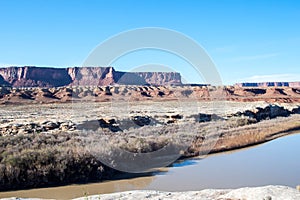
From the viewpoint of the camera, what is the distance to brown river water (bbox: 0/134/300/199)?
1039 cm

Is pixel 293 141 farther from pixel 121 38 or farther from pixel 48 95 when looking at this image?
pixel 48 95

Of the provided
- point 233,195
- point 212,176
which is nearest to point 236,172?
point 212,176

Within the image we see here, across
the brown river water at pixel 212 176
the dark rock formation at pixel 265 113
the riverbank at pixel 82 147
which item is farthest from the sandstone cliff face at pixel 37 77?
the brown river water at pixel 212 176

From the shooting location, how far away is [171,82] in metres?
104

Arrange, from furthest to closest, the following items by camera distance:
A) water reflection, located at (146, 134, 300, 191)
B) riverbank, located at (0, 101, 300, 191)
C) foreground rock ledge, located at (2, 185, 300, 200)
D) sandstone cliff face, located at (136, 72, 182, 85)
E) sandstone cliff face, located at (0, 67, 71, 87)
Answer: sandstone cliff face, located at (0, 67, 71, 87), sandstone cliff face, located at (136, 72, 182, 85), water reflection, located at (146, 134, 300, 191), riverbank, located at (0, 101, 300, 191), foreground rock ledge, located at (2, 185, 300, 200)

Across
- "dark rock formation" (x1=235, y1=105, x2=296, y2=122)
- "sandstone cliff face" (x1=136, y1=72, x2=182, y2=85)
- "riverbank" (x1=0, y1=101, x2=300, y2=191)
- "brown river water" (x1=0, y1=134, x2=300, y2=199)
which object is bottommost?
"brown river water" (x1=0, y1=134, x2=300, y2=199)

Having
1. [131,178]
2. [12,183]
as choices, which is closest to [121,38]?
[131,178]

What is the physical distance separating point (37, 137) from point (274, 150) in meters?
11.6

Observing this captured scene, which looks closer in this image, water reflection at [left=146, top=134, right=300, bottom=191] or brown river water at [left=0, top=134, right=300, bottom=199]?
brown river water at [left=0, top=134, right=300, bottom=199]

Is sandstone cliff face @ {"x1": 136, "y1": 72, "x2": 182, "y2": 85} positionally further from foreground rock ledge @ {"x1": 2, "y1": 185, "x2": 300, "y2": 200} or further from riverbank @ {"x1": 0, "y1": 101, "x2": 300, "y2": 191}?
foreground rock ledge @ {"x1": 2, "y1": 185, "x2": 300, "y2": 200}

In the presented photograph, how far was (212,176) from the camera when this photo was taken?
40.0 ft

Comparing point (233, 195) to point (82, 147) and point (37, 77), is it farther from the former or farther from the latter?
point (37, 77)

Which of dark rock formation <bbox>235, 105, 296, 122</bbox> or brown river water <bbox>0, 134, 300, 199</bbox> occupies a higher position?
dark rock formation <bbox>235, 105, 296, 122</bbox>

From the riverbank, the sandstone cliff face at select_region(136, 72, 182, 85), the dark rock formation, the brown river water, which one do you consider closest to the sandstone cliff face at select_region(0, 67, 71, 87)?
the sandstone cliff face at select_region(136, 72, 182, 85)
